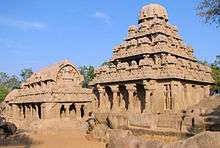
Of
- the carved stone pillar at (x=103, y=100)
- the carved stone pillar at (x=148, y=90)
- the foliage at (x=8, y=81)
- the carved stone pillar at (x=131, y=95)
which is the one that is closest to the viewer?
the carved stone pillar at (x=148, y=90)

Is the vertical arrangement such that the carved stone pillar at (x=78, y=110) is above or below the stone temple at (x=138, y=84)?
below

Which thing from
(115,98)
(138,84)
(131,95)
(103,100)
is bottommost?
(103,100)

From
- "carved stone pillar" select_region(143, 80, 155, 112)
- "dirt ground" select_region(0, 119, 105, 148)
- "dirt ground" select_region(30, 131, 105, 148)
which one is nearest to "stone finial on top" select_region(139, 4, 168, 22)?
"carved stone pillar" select_region(143, 80, 155, 112)

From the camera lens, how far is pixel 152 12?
3284 centimetres

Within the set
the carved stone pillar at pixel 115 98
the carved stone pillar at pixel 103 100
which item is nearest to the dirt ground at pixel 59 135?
the carved stone pillar at pixel 103 100

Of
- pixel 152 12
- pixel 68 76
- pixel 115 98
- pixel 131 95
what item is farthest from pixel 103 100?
pixel 152 12

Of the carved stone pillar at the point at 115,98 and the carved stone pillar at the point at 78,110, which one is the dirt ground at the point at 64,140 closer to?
the carved stone pillar at the point at 115,98

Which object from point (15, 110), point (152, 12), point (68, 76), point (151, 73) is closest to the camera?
point (151, 73)

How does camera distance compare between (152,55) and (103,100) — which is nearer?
(152,55)

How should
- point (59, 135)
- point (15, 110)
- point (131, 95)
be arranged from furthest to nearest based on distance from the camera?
point (15, 110)
point (131, 95)
point (59, 135)

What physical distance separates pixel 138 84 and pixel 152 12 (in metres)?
8.15

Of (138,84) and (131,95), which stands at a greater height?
(138,84)

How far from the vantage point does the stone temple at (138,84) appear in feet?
87.2

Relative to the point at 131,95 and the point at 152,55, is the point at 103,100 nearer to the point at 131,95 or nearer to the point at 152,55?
the point at 131,95
